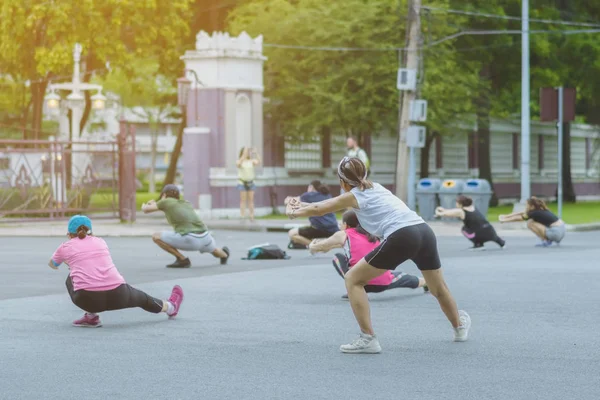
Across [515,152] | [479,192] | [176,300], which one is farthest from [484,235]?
[515,152]

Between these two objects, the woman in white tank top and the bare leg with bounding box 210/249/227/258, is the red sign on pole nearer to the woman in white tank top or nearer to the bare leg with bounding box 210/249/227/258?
the bare leg with bounding box 210/249/227/258

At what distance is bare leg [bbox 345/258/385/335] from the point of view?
978cm

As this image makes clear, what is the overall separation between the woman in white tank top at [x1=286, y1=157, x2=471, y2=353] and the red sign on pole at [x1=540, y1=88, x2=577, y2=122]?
20.3 meters

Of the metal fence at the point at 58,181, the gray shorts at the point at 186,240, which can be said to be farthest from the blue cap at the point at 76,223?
the metal fence at the point at 58,181

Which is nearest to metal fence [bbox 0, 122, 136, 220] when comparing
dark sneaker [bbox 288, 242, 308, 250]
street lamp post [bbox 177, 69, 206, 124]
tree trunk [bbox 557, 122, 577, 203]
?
street lamp post [bbox 177, 69, 206, 124]

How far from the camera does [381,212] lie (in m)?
9.80

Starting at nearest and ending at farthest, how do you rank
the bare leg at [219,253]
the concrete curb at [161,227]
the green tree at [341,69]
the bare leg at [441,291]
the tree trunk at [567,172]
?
1. the bare leg at [441,291]
2. the bare leg at [219,253]
3. the concrete curb at [161,227]
4. the green tree at [341,69]
5. the tree trunk at [567,172]

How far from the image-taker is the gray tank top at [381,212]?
9773mm

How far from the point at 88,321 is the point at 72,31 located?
2380 cm

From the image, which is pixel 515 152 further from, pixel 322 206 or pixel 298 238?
pixel 322 206

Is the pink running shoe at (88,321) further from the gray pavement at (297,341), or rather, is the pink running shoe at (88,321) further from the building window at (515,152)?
the building window at (515,152)

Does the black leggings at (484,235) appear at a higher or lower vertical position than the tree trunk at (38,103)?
lower

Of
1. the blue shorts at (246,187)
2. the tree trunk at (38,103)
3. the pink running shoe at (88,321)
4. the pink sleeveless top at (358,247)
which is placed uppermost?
the tree trunk at (38,103)

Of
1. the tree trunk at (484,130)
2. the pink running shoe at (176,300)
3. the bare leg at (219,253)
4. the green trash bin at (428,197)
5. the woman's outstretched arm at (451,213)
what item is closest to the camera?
the pink running shoe at (176,300)
